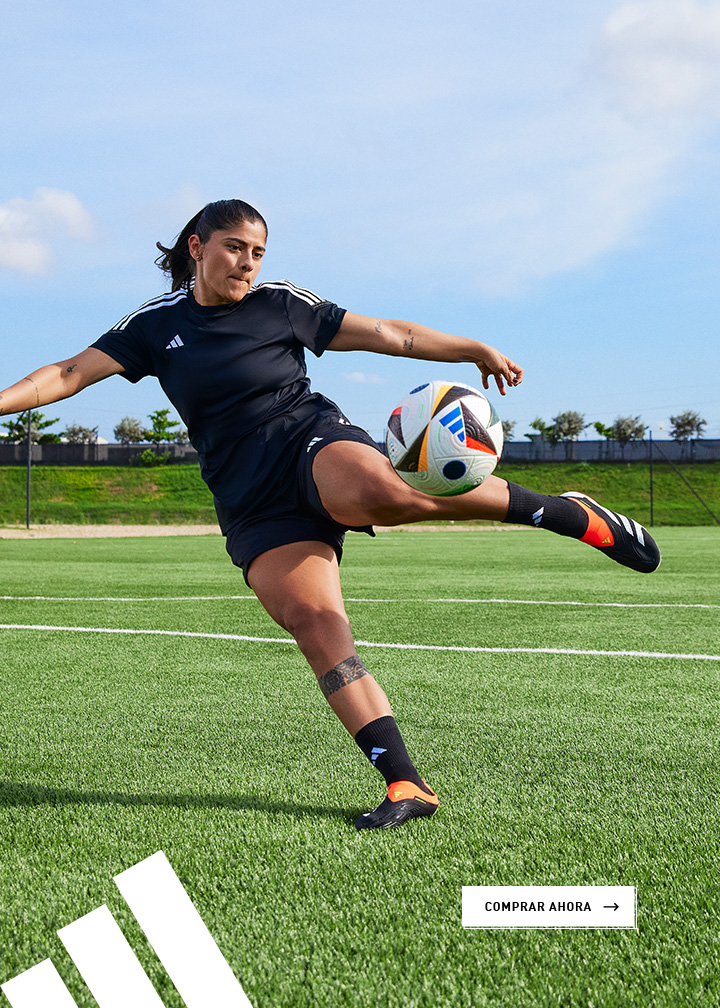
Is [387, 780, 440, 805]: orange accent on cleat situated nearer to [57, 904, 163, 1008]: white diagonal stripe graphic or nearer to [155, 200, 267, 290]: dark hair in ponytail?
[57, 904, 163, 1008]: white diagonal stripe graphic

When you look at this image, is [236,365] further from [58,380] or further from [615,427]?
[615,427]

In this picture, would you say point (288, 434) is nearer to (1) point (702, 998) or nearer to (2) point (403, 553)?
(1) point (702, 998)

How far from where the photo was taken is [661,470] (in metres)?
54.4

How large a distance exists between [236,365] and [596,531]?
143 cm

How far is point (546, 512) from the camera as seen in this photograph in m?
2.99

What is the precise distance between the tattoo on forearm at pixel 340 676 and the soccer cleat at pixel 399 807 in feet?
1.22

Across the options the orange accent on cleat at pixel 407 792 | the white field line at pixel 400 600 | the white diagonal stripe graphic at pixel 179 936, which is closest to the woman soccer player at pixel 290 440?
the orange accent on cleat at pixel 407 792

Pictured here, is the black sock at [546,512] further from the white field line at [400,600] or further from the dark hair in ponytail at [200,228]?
the white field line at [400,600]

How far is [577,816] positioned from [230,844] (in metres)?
1.06

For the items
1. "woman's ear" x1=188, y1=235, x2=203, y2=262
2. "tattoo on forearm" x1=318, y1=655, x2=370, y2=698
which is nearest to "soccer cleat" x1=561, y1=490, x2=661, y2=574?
"tattoo on forearm" x1=318, y1=655, x2=370, y2=698

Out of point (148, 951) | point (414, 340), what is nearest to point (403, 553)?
point (414, 340)

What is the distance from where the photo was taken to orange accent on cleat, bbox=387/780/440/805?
8.94 feet

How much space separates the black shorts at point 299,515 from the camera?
2994 mm

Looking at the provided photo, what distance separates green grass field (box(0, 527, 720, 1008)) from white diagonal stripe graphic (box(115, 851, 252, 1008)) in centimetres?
4
